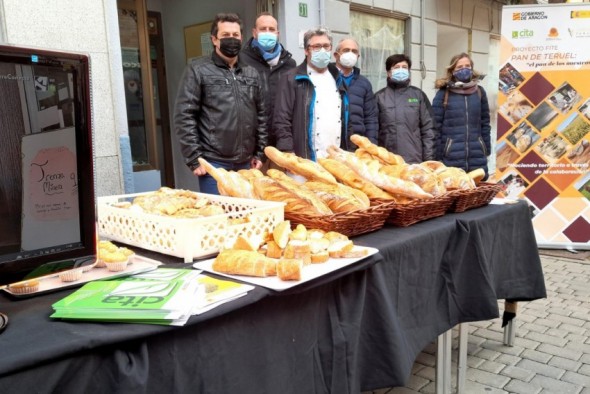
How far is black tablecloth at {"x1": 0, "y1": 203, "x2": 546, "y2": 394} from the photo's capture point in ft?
3.66

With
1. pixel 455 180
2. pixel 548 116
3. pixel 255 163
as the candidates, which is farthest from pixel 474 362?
pixel 548 116

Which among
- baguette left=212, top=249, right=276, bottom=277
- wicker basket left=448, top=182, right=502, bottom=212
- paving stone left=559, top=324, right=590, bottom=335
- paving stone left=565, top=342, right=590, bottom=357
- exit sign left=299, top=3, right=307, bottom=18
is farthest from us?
exit sign left=299, top=3, right=307, bottom=18

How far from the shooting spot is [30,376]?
40.2 inches

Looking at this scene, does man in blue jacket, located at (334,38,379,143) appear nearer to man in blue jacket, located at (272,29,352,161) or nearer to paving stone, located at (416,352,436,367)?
man in blue jacket, located at (272,29,352,161)

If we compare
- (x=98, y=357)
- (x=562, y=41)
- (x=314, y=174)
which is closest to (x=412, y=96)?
(x=562, y=41)

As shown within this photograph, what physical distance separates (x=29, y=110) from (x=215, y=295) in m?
0.61

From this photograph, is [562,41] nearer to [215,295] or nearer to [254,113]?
[254,113]

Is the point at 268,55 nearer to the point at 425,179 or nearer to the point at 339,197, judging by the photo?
the point at 425,179

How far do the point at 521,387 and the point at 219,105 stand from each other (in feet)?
8.59

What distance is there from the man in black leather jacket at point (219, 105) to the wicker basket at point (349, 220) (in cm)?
167

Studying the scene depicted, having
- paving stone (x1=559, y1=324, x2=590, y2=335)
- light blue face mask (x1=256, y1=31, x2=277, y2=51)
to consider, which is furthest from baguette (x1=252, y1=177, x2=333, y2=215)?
paving stone (x1=559, y1=324, x2=590, y2=335)

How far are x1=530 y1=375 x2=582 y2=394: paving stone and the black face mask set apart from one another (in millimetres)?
2837

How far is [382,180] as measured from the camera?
2316 mm

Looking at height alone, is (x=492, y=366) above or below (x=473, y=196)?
below
